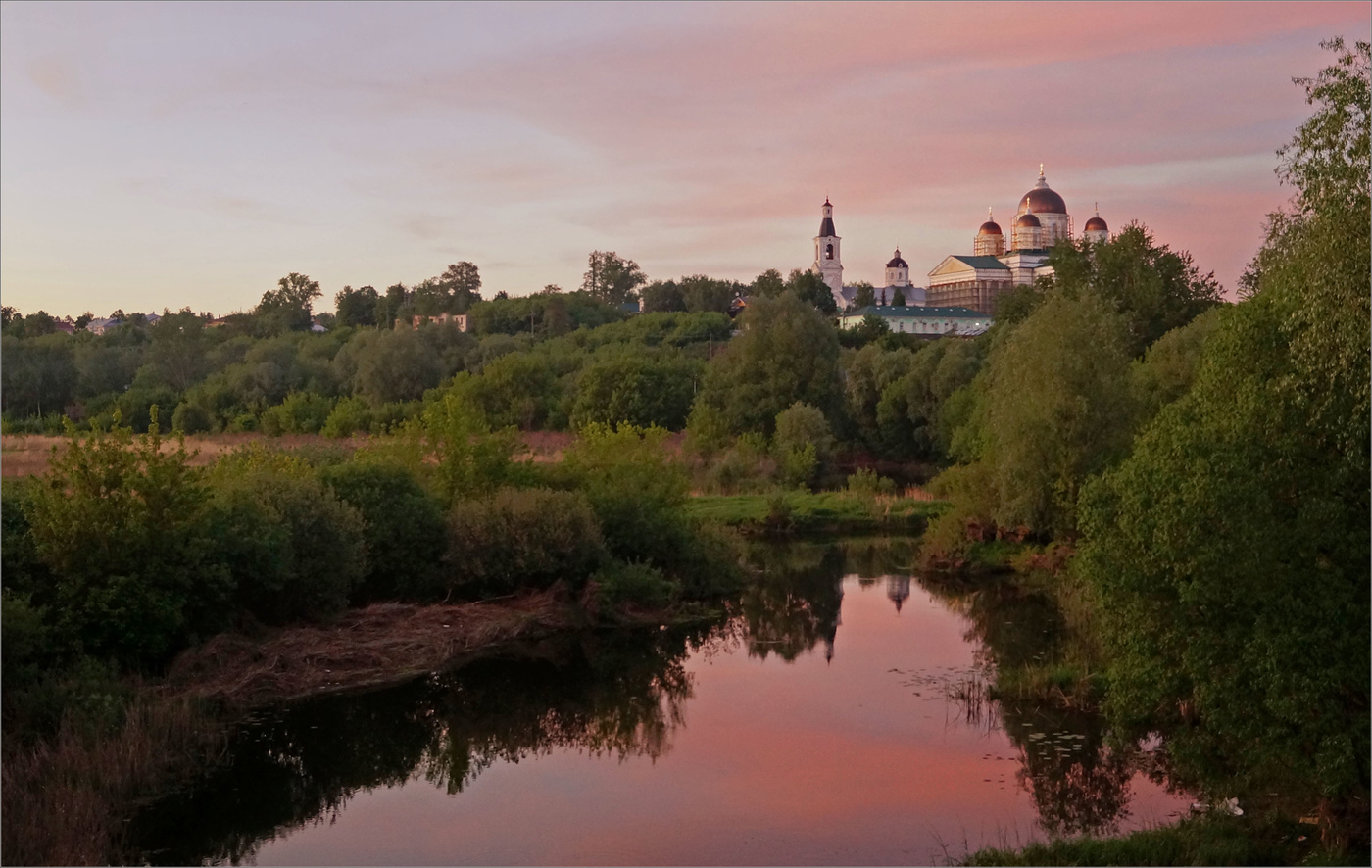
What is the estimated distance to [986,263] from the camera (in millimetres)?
139250

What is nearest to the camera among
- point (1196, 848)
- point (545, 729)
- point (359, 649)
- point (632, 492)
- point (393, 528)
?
point (1196, 848)

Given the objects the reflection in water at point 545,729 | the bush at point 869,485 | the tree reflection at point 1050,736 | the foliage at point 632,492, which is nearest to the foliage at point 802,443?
the bush at point 869,485

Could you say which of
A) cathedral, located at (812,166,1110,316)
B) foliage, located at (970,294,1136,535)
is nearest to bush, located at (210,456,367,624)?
foliage, located at (970,294,1136,535)

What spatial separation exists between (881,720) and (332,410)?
1833 inches

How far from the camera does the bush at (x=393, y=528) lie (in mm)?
23781

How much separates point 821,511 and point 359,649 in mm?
22551

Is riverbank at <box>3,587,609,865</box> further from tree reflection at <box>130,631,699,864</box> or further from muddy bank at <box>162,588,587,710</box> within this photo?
tree reflection at <box>130,631,699,864</box>

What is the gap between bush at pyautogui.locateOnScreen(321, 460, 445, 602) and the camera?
78.0 feet

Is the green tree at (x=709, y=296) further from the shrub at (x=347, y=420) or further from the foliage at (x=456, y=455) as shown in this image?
the foliage at (x=456, y=455)

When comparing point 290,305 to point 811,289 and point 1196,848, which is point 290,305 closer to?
point 811,289

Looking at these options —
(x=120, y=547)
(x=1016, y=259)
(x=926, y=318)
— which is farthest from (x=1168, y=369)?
(x=1016, y=259)

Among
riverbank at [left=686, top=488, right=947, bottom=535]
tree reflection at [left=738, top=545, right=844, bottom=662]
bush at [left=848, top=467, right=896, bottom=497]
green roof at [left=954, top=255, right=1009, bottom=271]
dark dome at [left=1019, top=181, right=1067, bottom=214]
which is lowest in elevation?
tree reflection at [left=738, top=545, right=844, bottom=662]

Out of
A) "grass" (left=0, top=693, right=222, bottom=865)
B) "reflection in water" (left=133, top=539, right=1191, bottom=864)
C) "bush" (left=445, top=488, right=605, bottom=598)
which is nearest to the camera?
"grass" (left=0, top=693, right=222, bottom=865)

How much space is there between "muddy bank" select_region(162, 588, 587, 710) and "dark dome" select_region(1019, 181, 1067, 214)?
122342 mm
